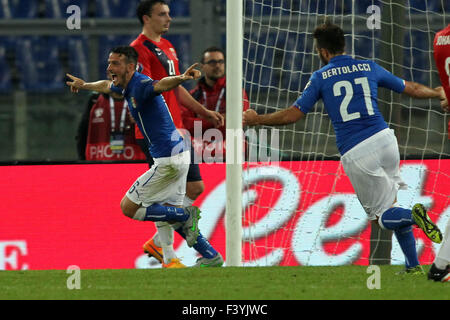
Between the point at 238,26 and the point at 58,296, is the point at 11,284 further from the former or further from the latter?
the point at 238,26

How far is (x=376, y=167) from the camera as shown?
601 centimetres

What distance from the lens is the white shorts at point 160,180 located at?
700 centimetres

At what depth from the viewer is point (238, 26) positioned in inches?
279

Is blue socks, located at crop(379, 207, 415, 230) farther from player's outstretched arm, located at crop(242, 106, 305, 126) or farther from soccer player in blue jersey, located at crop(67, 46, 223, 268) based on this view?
soccer player in blue jersey, located at crop(67, 46, 223, 268)

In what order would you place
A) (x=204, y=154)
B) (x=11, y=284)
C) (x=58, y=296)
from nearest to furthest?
(x=58, y=296) → (x=11, y=284) → (x=204, y=154)

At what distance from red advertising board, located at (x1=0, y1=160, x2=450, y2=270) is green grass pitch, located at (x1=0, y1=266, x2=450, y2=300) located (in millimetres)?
1207

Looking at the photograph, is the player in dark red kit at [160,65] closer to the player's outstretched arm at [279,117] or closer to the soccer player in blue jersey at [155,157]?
the soccer player in blue jersey at [155,157]

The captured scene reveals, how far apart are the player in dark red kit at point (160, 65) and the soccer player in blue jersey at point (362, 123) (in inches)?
58.9

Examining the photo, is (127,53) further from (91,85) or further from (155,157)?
(155,157)

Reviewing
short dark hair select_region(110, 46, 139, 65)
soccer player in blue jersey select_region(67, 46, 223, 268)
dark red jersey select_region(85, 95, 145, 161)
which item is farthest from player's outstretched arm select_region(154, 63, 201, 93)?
dark red jersey select_region(85, 95, 145, 161)

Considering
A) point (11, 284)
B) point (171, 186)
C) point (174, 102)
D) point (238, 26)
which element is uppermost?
point (238, 26)

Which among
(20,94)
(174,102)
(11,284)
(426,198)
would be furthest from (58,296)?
(20,94)

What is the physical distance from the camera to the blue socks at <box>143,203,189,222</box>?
7.02 meters

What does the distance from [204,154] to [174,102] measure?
76cm
